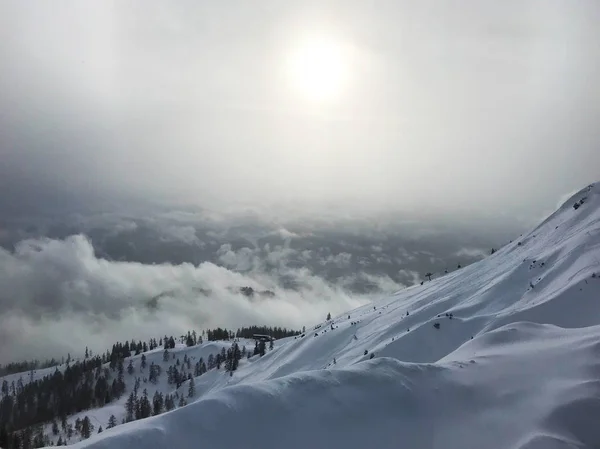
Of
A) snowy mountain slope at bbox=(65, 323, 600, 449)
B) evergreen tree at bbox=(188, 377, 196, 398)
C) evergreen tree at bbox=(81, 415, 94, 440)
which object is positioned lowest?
snowy mountain slope at bbox=(65, 323, 600, 449)

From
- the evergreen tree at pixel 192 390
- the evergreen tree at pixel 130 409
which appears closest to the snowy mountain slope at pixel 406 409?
the evergreen tree at pixel 192 390

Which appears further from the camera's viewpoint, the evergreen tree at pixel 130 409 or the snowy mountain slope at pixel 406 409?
the evergreen tree at pixel 130 409

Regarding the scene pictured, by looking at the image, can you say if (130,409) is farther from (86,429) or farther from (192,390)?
(192,390)

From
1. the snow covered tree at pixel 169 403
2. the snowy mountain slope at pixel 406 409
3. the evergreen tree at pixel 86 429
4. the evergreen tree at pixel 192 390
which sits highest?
the evergreen tree at pixel 192 390

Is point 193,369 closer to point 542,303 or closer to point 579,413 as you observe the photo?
point 542,303

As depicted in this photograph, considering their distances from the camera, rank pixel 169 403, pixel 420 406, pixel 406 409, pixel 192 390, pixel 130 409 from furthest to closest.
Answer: pixel 130 409 → pixel 192 390 → pixel 169 403 → pixel 420 406 → pixel 406 409

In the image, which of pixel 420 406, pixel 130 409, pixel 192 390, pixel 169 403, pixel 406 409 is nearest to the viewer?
pixel 406 409

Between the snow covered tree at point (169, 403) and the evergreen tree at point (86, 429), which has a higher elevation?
the snow covered tree at point (169, 403)

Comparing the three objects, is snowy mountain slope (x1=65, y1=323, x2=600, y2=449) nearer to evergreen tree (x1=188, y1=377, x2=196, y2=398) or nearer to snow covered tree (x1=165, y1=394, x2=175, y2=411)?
snow covered tree (x1=165, y1=394, x2=175, y2=411)

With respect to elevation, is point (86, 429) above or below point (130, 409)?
below

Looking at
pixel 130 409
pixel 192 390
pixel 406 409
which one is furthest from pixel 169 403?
pixel 406 409

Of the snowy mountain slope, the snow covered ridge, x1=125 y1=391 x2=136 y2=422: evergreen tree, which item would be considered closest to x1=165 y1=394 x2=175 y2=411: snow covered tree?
x1=125 y1=391 x2=136 y2=422: evergreen tree

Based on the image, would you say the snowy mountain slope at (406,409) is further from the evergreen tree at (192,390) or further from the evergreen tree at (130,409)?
the evergreen tree at (130,409)
